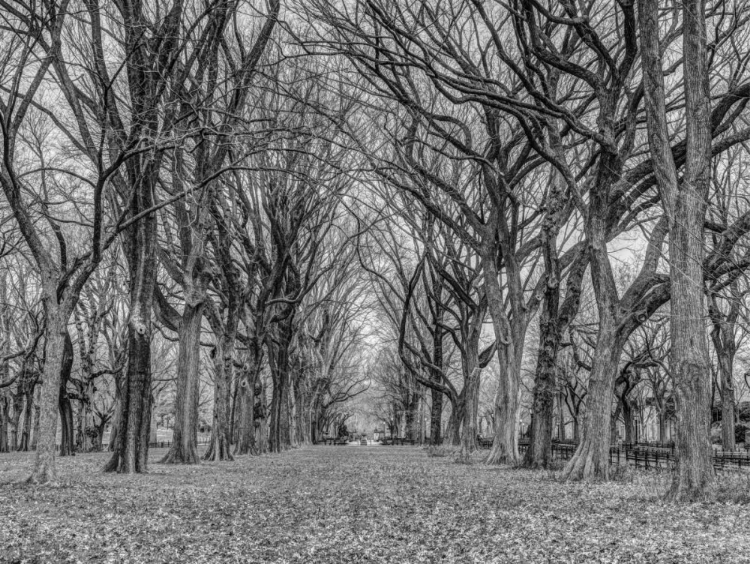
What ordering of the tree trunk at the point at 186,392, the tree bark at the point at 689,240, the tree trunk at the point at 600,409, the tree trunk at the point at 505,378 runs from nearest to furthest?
the tree bark at the point at 689,240, the tree trunk at the point at 600,409, the tree trunk at the point at 186,392, the tree trunk at the point at 505,378

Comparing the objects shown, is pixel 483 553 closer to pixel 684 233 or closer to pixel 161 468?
pixel 684 233

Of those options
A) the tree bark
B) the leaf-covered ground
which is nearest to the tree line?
the tree bark

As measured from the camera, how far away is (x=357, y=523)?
29.5 ft

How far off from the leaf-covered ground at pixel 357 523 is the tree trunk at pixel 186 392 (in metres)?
5.72

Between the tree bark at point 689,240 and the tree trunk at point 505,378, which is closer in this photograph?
the tree bark at point 689,240

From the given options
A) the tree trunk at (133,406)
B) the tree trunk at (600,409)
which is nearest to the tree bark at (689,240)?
the tree trunk at (600,409)

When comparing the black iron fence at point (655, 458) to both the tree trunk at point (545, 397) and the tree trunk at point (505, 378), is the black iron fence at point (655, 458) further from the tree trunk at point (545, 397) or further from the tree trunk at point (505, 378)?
the tree trunk at point (505, 378)

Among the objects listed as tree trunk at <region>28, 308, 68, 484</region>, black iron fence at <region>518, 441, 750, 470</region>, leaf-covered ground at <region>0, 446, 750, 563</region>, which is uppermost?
tree trunk at <region>28, 308, 68, 484</region>

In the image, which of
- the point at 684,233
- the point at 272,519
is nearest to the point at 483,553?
the point at 272,519

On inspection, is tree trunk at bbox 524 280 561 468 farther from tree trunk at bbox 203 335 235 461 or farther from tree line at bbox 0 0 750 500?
tree trunk at bbox 203 335 235 461

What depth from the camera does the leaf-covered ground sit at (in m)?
6.85

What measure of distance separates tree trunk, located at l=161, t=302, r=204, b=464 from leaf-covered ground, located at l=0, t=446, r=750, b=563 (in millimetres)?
5719

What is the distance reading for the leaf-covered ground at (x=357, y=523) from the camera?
685 cm

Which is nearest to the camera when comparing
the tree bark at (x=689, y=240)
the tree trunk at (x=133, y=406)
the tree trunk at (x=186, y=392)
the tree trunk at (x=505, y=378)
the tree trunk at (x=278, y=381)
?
the tree bark at (x=689, y=240)
